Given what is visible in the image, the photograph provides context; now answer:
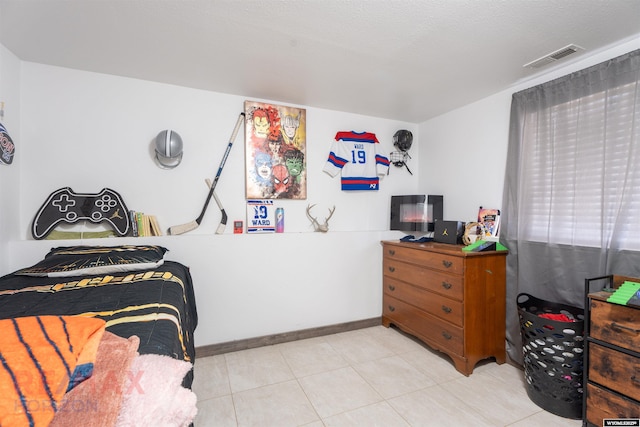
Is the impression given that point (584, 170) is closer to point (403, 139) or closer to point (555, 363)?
point (555, 363)

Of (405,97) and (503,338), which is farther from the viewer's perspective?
(405,97)

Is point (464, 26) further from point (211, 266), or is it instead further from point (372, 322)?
point (372, 322)

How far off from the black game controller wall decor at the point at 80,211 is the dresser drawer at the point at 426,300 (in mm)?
2485

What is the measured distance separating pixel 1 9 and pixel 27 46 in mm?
409

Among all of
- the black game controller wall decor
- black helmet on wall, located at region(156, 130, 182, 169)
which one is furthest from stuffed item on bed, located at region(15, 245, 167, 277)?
black helmet on wall, located at region(156, 130, 182, 169)

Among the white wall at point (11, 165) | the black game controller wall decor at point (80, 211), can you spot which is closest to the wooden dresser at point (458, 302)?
the black game controller wall decor at point (80, 211)

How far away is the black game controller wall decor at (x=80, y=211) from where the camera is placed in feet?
6.59

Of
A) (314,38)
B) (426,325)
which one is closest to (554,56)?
(314,38)

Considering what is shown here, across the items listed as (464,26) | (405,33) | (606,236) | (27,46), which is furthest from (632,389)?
(27,46)

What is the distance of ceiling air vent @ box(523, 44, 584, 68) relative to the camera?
1817 millimetres

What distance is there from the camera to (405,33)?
1.69 meters

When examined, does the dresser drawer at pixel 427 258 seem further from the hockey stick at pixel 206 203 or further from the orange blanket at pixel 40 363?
the orange blanket at pixel 40 363

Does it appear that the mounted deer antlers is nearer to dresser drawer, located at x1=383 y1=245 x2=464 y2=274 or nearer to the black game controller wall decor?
dresser drawer, located at x1=383 y1=245 x2=464 y2=274

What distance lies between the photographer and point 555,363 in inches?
66.4
